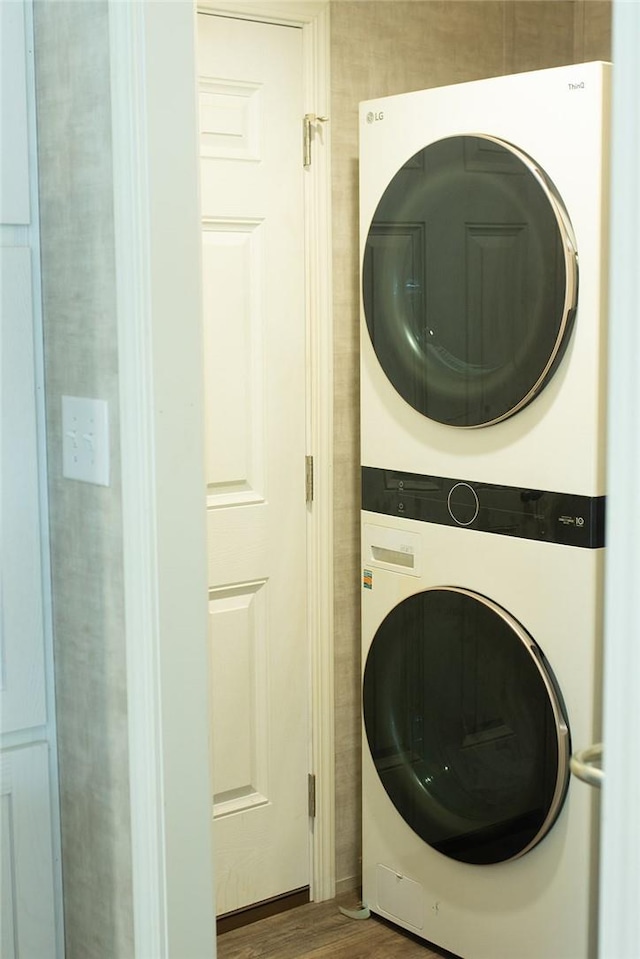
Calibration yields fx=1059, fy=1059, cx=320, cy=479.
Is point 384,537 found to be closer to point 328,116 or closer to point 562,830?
point 562,830

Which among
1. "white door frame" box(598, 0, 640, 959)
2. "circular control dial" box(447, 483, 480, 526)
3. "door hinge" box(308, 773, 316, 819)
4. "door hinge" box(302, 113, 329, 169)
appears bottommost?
"door hinge" box(308, 773, 316, 819)

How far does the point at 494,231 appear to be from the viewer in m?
2.05

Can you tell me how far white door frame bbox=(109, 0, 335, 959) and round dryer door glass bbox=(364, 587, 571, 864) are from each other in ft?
3.04

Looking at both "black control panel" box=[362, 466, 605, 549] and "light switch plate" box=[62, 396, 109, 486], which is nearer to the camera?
"light switch plate" box=[62, 396, 109, 486]

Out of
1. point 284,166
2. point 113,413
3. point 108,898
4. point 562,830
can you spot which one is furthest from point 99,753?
point 284,166

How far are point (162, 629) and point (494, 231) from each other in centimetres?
116

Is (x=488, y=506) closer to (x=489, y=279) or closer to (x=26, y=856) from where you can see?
(x=489, y=279)

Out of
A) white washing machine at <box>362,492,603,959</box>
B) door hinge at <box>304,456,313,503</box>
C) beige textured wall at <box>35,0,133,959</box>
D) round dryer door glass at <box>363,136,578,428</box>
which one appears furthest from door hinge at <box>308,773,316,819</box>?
beige textured wall at <box>35,0,133,959</box>

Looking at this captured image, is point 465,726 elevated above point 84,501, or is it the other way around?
point 84,501

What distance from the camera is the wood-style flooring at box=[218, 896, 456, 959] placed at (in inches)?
94.8

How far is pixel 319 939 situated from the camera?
247 cm

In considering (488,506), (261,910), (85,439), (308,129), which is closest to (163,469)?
(85,439)

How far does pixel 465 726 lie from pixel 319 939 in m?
0.69

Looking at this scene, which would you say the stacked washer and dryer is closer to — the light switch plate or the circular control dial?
the circular control dial
